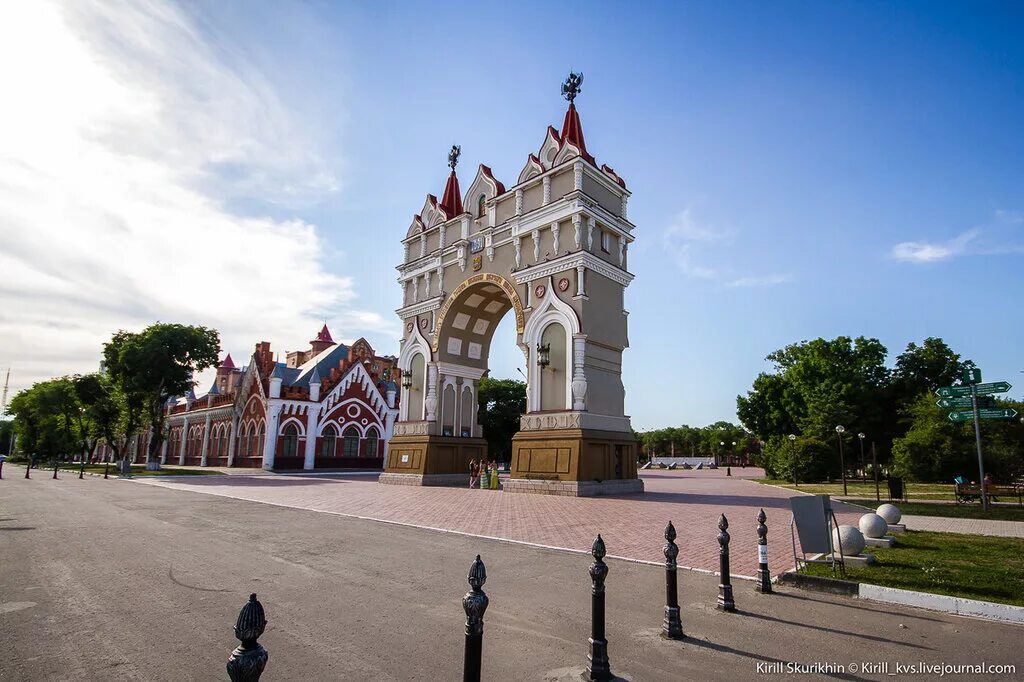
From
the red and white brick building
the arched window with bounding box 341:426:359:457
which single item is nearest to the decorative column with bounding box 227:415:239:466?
the red and white brick building

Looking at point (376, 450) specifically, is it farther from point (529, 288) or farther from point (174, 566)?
point (174, 566)

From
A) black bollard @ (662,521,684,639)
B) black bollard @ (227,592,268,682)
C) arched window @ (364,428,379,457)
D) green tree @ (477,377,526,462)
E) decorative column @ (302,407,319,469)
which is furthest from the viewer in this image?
green tree @ (477,377,526,462)

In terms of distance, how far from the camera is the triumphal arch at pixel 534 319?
75.0 feet

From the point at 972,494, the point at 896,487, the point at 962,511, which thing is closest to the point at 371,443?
the point at 896,487

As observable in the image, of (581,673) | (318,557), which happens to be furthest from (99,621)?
(581,673)

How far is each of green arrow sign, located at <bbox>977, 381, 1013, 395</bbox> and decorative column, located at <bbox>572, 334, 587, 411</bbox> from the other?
41.3 ft

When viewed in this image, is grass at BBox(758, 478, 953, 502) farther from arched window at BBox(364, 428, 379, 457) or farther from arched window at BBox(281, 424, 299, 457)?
arched window at BBox(281, 424, 299, 457)

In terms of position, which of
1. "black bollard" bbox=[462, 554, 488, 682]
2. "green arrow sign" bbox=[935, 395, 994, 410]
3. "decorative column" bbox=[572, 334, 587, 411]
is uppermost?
"decorative column" bbox=[572, 334, 587, 411]

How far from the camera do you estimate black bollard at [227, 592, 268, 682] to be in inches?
91.0

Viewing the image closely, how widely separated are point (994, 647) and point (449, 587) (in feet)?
18.7

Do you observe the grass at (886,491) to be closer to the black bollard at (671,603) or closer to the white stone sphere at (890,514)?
the white stone sphere at (890,514)

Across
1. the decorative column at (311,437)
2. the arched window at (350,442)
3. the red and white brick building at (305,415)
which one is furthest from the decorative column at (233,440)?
the arched window at (350,442)

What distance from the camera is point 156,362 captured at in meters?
43.5

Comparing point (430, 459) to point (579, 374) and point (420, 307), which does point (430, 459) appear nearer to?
point (420, 307)
